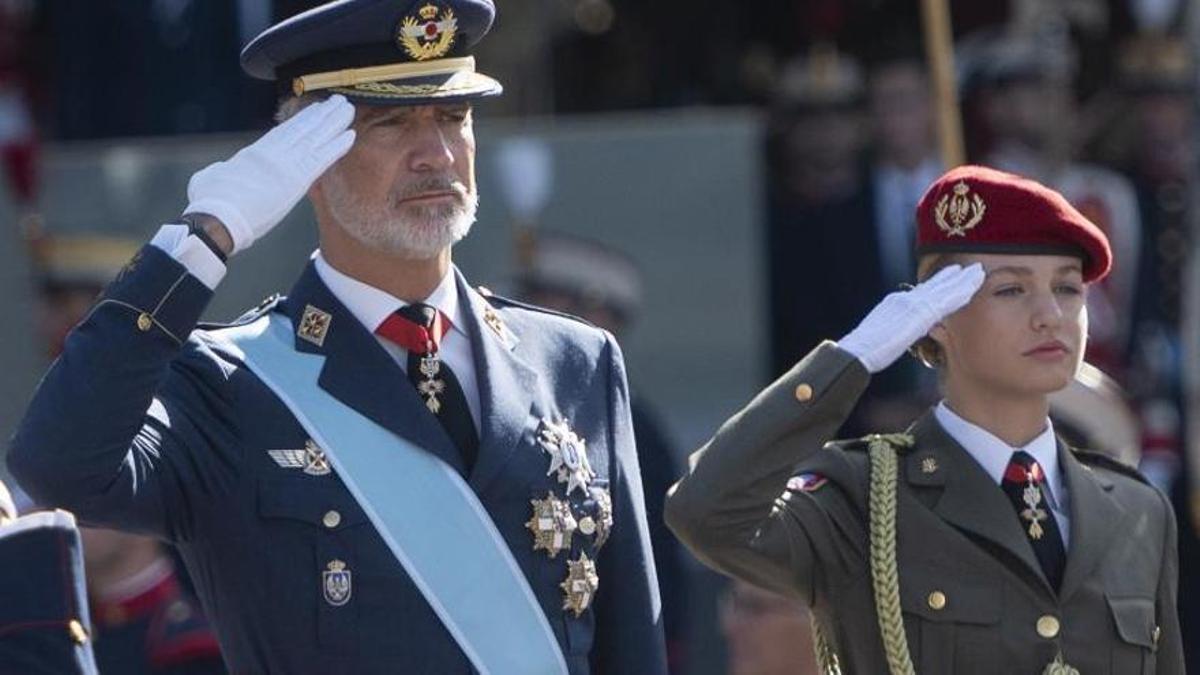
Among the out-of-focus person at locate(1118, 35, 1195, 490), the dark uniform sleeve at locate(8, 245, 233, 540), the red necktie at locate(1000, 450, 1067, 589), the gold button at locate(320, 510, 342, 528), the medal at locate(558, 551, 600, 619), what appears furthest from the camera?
the out-of-focus person at locate(1118, 35, 1195, 490)

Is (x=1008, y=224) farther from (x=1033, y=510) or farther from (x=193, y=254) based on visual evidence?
(x=193, y=254)

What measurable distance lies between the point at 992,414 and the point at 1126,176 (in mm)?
4547

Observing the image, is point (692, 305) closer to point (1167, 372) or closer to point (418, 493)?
point (1167, 372)

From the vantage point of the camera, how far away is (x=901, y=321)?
472 cm

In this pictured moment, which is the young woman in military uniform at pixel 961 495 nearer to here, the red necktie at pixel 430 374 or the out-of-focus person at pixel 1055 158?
the red necktie at pixel 430 374

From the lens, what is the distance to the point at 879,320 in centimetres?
475

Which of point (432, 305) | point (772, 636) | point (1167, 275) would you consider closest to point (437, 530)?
point (432, 305)

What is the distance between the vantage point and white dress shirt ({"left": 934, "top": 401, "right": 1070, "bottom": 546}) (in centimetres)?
496

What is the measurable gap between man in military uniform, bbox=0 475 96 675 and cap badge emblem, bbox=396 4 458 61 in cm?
111

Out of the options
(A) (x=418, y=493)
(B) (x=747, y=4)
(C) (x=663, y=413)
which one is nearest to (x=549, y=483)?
(A) (x=418, y=493)

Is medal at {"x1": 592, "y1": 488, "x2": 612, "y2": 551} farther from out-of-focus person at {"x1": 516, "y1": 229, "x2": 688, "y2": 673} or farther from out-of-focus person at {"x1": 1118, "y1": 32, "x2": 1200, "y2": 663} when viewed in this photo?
out-of-focus person at {"x1": 1118, "y1": 32, "x2": 1200, "y2": 663}

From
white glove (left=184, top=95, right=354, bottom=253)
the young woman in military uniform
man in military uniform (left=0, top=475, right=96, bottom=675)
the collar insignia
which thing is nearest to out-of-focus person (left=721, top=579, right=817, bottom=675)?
the young woman in military uniform

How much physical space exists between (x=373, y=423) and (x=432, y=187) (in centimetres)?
36

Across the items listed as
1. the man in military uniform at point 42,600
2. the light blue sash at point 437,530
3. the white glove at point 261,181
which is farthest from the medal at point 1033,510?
the man in military uniform at point 42,600
